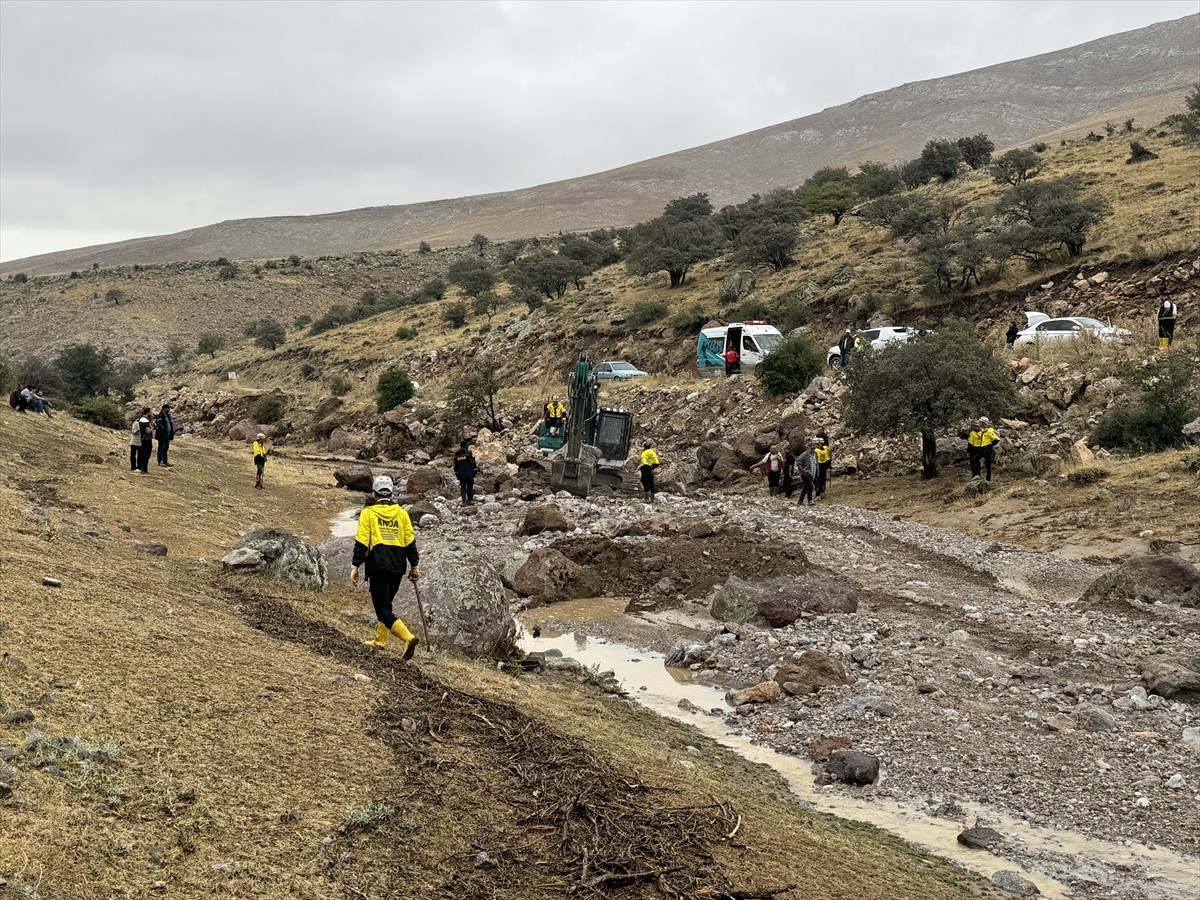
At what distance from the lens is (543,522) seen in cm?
2070

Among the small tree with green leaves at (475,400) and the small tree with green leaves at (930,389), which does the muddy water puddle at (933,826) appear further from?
the small tree with green leaves at (475,400)

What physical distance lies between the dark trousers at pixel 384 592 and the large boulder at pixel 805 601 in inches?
243

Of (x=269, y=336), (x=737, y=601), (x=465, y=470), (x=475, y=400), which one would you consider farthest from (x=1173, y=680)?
(x=269, y=336)

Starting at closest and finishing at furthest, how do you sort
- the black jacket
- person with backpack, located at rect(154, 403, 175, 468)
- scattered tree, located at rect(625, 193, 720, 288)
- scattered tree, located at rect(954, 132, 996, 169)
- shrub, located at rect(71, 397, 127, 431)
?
the black jacket → person with backpack, located at rect(154, 403, 175, 468) → shrub, located at rect(71, 397, 127, 431) → scattered tree, located at rect(625, 193, 720, 288) → scattered tree, located at rect(954, 132, 996, 169)

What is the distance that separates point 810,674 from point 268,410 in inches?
1764

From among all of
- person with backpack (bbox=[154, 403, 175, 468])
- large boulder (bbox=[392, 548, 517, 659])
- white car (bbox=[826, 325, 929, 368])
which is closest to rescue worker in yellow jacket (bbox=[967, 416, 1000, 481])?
white car (bbox=[826, 325, 929, 368])

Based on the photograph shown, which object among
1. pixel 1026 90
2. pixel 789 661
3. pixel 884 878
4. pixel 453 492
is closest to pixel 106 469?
pixel 453 492

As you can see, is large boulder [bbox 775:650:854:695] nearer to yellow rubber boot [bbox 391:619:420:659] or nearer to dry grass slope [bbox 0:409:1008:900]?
dry grass slope [bbox 0:409:1008:900]

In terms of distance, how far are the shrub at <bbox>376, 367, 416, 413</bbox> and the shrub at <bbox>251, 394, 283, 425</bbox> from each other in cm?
627

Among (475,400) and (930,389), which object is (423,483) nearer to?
(475,400)

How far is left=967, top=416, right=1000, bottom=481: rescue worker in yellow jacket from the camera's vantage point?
21969 millimetres

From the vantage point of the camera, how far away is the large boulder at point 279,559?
12.1m

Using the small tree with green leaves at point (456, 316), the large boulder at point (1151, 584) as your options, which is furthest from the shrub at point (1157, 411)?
the small tree with green leaves at point (456, 316)

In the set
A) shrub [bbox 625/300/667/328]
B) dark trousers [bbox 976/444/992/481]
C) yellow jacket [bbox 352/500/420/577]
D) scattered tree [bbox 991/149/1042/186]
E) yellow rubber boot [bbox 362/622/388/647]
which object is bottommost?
dark trousers [bbox 976/444/992/481]
